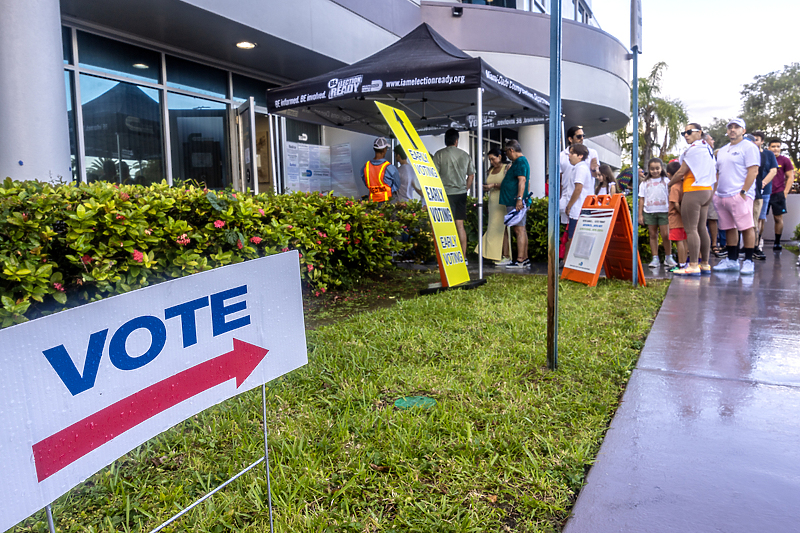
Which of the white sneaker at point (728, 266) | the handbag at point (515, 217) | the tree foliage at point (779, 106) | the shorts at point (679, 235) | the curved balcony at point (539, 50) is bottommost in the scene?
the white sneaker at point (728, 266)

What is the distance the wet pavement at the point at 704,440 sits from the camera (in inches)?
71.9

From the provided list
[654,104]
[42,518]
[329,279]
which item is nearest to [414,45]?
[329,279]

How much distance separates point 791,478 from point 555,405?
3.33ft

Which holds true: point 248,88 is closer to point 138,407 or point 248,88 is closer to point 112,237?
point 112,237

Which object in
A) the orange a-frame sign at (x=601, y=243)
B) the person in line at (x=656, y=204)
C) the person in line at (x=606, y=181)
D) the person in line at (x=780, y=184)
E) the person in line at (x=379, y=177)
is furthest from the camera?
the person in line at (x=780, y=184)

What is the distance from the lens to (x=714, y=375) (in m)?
3.18

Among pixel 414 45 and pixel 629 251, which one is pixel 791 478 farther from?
pixel 414 45

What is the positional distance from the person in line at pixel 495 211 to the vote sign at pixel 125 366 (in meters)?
6.72

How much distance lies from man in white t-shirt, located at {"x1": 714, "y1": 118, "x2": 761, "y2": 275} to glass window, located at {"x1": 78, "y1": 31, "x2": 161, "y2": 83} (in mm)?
8409

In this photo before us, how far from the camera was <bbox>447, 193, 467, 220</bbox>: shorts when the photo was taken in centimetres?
731

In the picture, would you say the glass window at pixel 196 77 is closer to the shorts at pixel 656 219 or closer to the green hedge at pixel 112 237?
the green hedge at pixel 112 237

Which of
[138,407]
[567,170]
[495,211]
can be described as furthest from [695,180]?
[138,407]

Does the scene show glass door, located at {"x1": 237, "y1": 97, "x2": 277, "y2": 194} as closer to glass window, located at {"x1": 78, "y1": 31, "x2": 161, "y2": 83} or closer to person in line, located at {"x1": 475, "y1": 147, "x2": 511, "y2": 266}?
glass window, located at {"x1": 78, "y1": 31, "x2": 161, "y2": 83}

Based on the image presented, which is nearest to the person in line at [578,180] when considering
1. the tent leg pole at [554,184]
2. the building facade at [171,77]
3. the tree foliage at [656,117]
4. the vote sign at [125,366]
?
the tent leg pole at [554,184]
